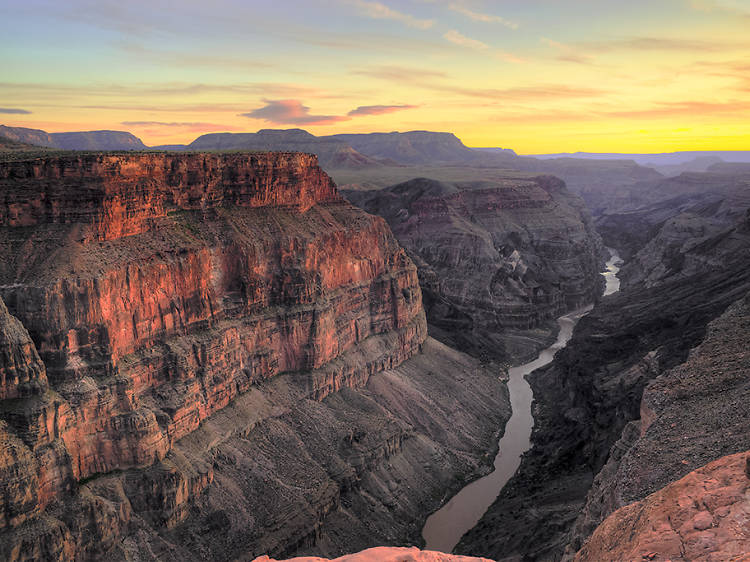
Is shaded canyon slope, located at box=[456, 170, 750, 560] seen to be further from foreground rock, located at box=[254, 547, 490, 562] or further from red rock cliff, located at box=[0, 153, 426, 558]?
red rock cliff, located at box=[0, 153, 426, 558]

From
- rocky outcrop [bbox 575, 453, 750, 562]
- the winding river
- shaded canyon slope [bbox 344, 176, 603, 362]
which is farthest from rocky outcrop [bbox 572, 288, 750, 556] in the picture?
shaded canyon slope [bbox 344, 176, 603, 362]

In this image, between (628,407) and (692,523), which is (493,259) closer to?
(628,407)

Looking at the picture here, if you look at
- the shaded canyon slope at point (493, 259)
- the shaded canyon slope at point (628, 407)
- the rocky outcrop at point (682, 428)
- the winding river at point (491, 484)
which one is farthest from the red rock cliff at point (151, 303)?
the shaded canyon slope at point (493, 259)

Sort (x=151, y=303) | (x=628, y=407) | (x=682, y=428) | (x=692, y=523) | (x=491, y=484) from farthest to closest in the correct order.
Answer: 1. (x=491, y=484)
2. (x=628, y=407)
3. (x=151, y=303)
4. (x=682, y=428)
5. (x=692, y=523)

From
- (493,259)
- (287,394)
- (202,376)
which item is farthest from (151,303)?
(493,259)

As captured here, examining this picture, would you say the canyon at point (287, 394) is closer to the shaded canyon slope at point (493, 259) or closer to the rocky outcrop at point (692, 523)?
the rocky outcrop at point (692, 523)

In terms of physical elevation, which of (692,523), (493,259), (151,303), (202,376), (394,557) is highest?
(692,523)
